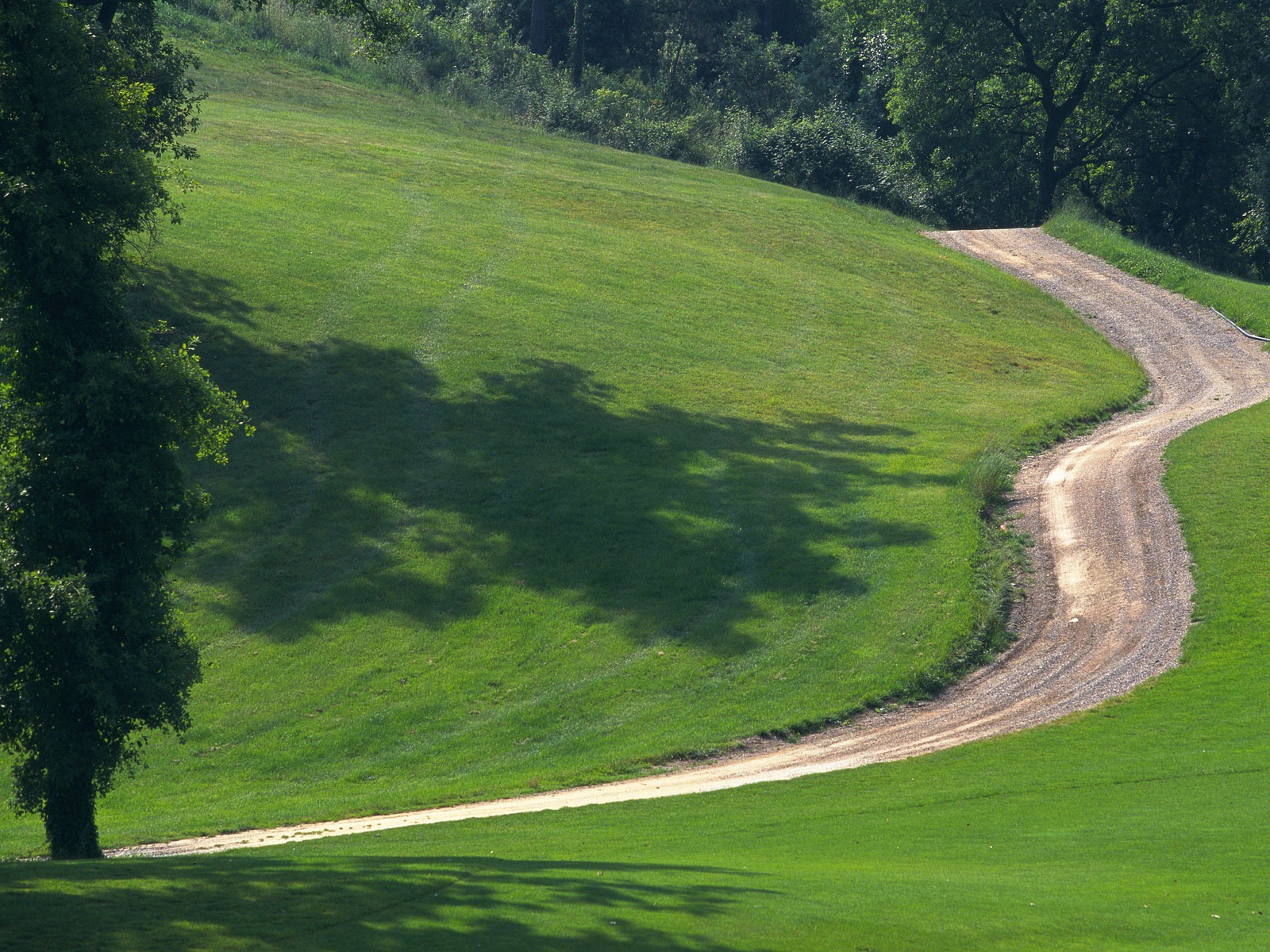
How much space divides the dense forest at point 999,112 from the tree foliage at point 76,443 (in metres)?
53.1

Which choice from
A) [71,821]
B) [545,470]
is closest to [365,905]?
[71,821]

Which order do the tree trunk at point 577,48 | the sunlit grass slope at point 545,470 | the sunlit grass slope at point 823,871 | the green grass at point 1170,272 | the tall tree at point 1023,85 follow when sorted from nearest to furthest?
the sunlit grass slope at point 823,871 < the sunlit grass slope at point 545,470 < the green grass at point 1170,272 < the tall tree at point 1023,85 < the tree trunk at point 577,48

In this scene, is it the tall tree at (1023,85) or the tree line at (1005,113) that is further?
the tall tree at (1023,85)

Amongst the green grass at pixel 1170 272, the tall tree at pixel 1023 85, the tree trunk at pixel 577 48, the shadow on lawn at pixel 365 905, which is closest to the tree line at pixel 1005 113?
the tall tree at pixel 1023 85

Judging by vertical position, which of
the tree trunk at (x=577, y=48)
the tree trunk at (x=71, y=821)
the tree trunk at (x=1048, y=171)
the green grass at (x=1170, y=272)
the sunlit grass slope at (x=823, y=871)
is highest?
the tree trunk at (x=577, y=48)

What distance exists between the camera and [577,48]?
80562 mm

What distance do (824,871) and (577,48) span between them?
7619 cm

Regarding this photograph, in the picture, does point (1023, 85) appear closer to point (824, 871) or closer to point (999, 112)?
point (999, 112)

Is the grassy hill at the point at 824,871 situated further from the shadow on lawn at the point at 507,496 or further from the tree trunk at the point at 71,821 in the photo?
the shadow on lawn at the point at 507,496

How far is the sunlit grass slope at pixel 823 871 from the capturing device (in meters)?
9.09

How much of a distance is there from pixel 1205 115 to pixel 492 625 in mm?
54942

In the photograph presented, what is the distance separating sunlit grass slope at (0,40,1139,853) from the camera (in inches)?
827

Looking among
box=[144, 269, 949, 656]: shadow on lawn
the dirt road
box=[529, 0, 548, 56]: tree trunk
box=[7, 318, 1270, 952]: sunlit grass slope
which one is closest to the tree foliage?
the dirt road

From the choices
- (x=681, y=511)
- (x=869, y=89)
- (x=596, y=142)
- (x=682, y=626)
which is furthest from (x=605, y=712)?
(x=869, y=89)
